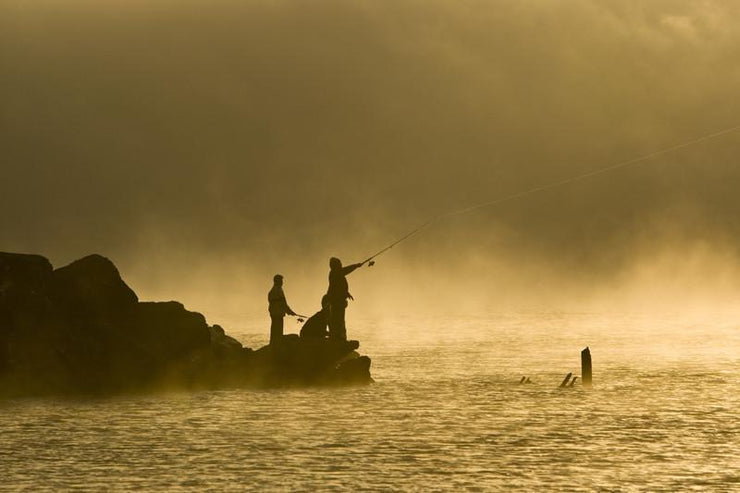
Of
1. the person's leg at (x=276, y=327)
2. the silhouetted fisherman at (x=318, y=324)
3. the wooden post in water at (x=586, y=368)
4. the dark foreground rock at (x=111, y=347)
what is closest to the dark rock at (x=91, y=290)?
the dark foreground rock at (x=111, y=347)

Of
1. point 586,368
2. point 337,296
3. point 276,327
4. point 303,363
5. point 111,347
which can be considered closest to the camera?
point 111,347

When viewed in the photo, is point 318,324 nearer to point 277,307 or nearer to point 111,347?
point 277,307

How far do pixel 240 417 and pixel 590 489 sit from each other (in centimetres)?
1338

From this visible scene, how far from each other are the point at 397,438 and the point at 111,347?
11713 mm

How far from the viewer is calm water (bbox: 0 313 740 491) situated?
30984 mm

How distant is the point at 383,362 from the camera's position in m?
67.1

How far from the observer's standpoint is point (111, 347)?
4503cm

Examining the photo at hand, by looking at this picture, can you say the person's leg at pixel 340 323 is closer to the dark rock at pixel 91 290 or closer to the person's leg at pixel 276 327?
the person's leg at pixel 276 327

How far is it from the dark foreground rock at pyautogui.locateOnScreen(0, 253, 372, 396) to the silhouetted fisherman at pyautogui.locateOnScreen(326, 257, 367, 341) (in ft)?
1.47

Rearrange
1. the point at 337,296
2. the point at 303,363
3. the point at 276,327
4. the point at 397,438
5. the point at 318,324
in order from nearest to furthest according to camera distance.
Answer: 1. the point at 397,438
2. the point at 337,296
3. the point at 303,363
4. the point at 318,324
5. the point at 276,327

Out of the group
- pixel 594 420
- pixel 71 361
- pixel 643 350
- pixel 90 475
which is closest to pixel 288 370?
pixel 71 361

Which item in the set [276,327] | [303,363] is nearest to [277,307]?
[276,327]

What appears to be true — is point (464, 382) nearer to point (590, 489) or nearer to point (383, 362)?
point (383, 362)

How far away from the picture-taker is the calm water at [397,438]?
102ft
